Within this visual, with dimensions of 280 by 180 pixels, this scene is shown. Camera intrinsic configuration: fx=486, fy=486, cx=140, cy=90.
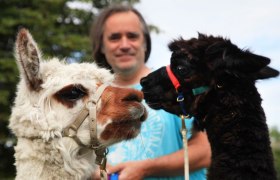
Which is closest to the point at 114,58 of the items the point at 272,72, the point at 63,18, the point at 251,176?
the point at 272,72

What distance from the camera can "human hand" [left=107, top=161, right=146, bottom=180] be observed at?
331 centimetres

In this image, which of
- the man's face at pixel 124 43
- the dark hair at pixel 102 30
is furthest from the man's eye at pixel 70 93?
the dark hair at pixel 102 30

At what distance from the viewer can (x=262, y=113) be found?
3039 millimetres

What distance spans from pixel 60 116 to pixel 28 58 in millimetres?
377

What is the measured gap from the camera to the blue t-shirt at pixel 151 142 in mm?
A: 3572

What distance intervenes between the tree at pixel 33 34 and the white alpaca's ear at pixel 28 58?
7.85 metres

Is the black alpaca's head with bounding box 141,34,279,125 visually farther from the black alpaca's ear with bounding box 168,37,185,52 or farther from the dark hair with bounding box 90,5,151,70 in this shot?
the dark hair with bounding box 90,5,151,70

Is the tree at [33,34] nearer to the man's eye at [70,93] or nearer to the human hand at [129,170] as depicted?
the human hand at [129,170]

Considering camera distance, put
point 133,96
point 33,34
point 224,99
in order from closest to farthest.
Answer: point 133,96 → point 224,99 → point 33,34

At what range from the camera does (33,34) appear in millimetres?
11891

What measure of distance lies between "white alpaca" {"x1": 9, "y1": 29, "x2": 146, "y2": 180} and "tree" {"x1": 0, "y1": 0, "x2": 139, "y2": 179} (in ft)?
25.8

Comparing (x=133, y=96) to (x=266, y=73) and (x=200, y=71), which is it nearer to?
(x=200, y=71)

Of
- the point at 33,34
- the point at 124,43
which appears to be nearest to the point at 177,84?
the point at 124,43

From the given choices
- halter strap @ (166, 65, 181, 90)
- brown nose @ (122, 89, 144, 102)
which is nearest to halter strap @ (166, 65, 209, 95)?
halter strap @ (166, 65, 181, 90)
